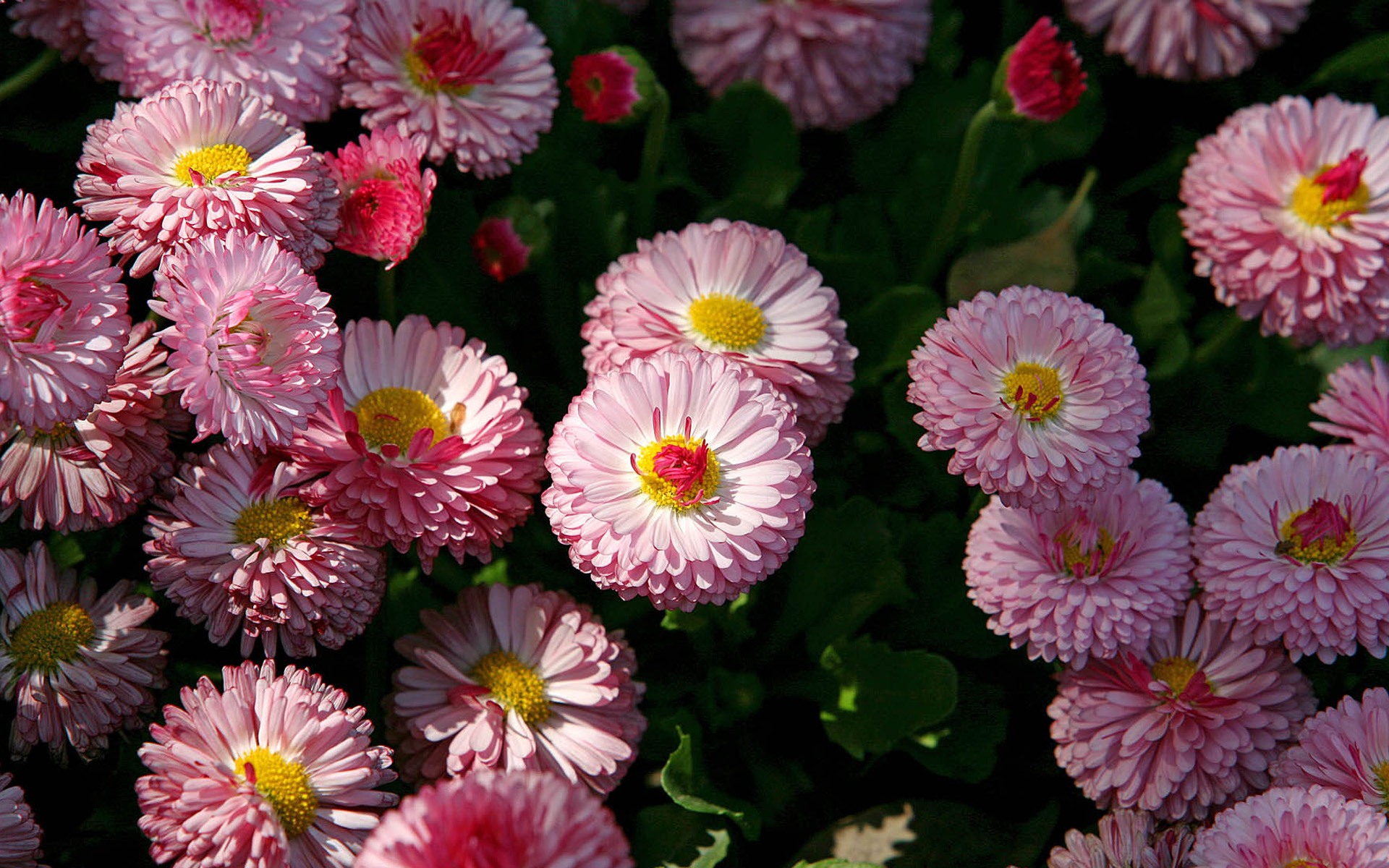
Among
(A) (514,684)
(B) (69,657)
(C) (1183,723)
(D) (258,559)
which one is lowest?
(C) (1183,723)

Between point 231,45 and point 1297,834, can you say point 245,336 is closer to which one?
point 231,45

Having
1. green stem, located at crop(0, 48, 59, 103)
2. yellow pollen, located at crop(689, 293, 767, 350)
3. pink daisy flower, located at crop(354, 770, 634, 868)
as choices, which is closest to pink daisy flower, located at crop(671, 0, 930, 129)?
yellow pollen, located at crop(689, 293, 767, 350)

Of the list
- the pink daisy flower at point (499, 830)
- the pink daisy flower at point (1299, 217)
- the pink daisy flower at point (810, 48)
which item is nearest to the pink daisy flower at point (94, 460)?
the pink daisy flower at point (499, 830)

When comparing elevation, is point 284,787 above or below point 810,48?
below

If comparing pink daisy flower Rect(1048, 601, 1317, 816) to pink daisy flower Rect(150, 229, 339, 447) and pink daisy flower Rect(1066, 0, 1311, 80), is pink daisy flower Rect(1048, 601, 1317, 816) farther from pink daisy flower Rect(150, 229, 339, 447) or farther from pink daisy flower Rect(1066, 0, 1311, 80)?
pink daisy flower Rect(1066, 0, 1311, 80)

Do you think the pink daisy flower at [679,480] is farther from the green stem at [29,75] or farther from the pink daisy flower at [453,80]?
the green stem at [29,75]

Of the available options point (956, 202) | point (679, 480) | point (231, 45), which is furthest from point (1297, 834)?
point (231, 45)

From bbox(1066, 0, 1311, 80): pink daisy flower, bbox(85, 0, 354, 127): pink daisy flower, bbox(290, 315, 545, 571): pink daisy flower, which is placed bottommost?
bbox(290, 315, 545, 571): pink daisy flower
